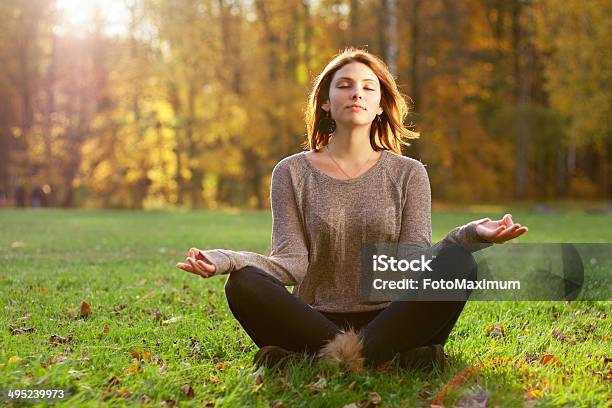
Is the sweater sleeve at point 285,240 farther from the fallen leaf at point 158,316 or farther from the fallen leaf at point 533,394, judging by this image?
the fallen leaf at point 158,316

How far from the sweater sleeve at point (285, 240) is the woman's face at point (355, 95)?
0.43 m

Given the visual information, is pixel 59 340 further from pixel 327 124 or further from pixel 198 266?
pixel 327 124

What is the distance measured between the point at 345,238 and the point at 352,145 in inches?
20.8

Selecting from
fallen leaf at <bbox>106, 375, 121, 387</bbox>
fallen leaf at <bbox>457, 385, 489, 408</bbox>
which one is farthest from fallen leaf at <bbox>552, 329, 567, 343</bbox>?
fallen leaf at <bbox>106, 375, 121, 387</bbox>

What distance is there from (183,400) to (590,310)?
3.56 meters

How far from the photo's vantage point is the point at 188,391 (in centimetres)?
335

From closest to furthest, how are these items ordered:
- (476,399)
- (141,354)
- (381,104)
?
(476,399), (141,354), (381,104)

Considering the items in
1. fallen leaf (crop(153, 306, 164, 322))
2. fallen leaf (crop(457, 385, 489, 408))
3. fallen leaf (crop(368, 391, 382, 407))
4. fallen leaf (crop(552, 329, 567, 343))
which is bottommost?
fallen leaf (crop(552, 329, 567, 343))

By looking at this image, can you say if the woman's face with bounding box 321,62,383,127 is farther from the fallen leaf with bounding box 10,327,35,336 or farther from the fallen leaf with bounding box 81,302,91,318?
the fallen leaf with bounding box 81,302,91,318

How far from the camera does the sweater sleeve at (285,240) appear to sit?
3.81 m

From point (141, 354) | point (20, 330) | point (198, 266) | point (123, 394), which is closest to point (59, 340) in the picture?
point (20, 330)

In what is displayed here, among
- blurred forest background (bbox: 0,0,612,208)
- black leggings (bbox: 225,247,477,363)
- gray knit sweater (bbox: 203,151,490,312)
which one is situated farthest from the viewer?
blurred forest background (bbox: 0,0,612,208)

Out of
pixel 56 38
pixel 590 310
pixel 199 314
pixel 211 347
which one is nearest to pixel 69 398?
pixel 211 347

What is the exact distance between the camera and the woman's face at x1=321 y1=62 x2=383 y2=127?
12.9 feet
